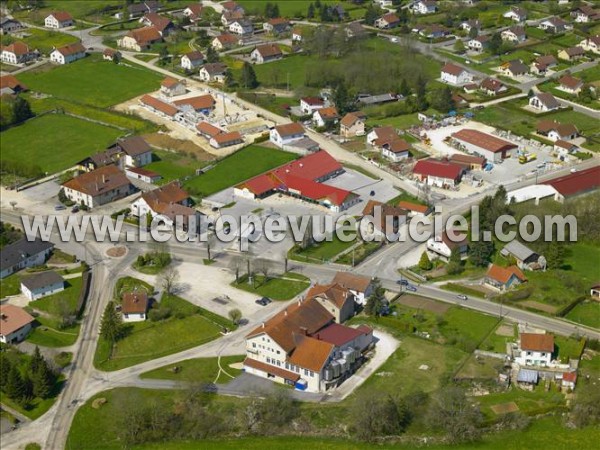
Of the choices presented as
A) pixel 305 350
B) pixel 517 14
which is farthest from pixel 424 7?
pixel 305 350

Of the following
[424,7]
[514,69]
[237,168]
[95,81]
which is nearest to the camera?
[237,168]

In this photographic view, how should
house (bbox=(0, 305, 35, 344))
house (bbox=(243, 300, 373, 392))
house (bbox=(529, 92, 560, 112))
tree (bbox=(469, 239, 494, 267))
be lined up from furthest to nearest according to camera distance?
house (bbox=(529, 92, 560, 112)) < tree (bbox=(469, 239, 494, 267)) < house (bbox=(0, 305, 35, 344)) < house (bbox=(243, 300, 373, 392))

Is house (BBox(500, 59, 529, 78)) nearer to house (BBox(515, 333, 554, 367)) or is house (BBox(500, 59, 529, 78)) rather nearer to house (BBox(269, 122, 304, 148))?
house (BBox(269, 122, 304, 148))

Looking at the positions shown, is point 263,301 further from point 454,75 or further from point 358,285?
point 454,75

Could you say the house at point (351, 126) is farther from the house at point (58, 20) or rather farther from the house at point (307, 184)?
the house at point (58, 20)

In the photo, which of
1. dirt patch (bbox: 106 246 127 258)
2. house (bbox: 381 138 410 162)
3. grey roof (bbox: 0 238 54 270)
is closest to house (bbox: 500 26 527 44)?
house (bbox: 381 138 410 162)
